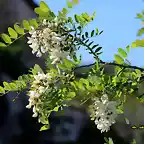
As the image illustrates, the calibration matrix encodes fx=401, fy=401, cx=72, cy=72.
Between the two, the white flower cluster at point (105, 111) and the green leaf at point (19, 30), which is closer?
the white flower cluster at point (105, 111)

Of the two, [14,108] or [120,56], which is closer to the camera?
[120,56]

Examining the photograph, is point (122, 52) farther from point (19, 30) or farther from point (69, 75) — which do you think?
point (19, 30)

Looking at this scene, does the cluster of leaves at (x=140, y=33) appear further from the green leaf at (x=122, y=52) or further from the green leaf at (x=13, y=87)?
the green leaf at (x=13, y=87)

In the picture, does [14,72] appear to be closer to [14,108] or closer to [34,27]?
[14,108]

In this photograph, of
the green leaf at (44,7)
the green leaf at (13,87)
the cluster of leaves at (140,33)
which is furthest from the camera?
the green leaf at (13,87)

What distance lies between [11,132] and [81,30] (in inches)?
78.6

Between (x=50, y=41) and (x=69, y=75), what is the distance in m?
0.07

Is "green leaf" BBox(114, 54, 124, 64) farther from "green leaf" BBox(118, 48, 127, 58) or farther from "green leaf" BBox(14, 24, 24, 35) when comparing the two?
"green leaf" BBox(14, 24, 24, 35)

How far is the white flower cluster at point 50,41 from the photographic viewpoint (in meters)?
0.65

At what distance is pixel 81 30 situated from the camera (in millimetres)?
710

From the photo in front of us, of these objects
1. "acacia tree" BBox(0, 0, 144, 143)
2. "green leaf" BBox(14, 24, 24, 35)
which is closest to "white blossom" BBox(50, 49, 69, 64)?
"acacia tree" BBox(0, 0, 144, 143)

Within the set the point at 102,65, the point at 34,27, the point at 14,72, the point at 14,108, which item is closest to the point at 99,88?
the point at 102,65

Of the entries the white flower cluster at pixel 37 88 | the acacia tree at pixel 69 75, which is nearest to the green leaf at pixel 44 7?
the acacia tree at pixel 69 75

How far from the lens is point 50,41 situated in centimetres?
65
